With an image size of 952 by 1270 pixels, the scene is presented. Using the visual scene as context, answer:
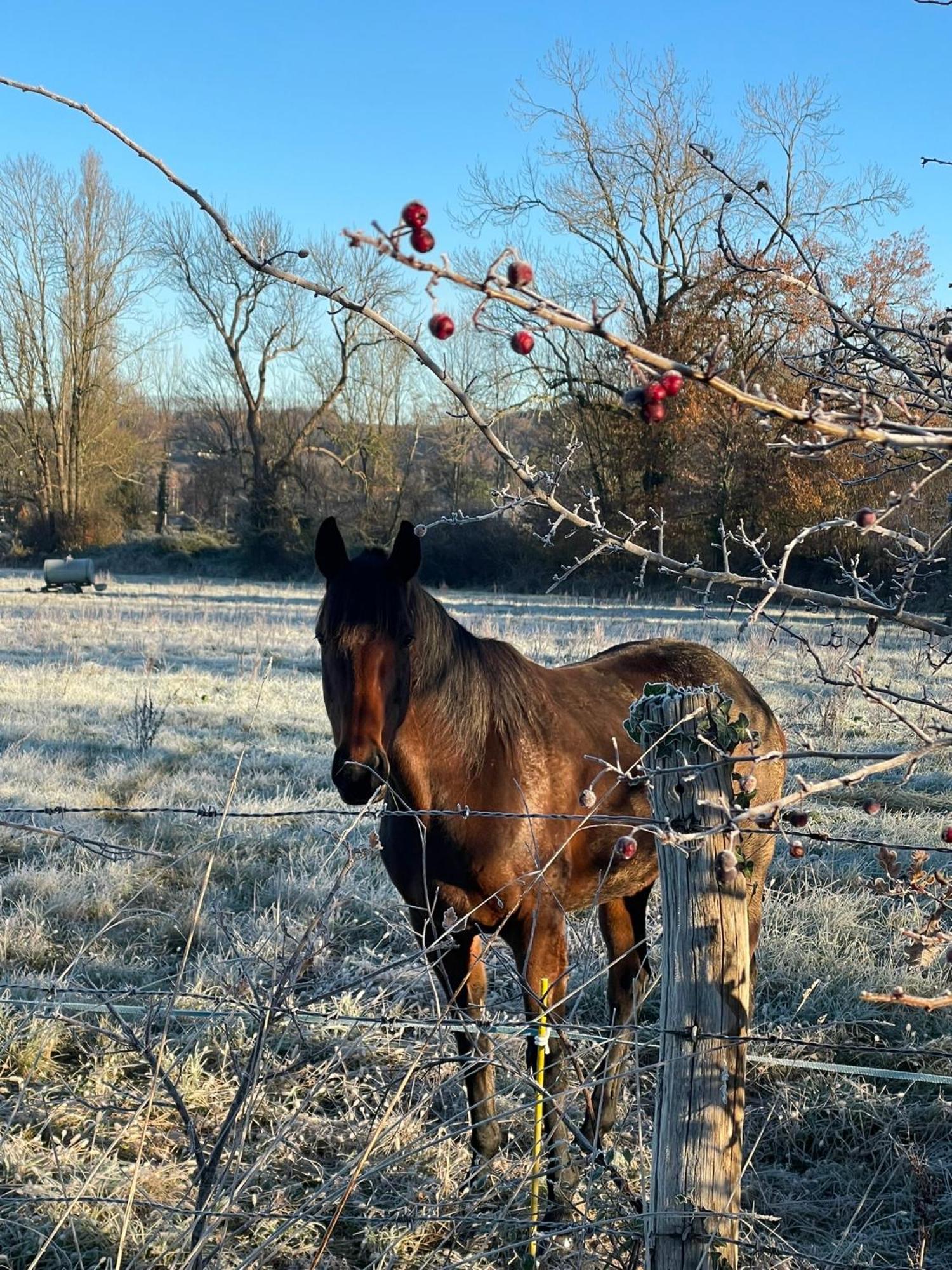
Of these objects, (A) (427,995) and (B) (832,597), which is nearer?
(B) (832,597)

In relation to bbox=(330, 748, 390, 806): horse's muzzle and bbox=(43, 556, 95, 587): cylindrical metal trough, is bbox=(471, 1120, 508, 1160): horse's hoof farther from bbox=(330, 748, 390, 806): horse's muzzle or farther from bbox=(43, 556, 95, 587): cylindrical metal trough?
bbox=(43, 556, 95, 587): cylindrical metal trough

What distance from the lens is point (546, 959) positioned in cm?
303

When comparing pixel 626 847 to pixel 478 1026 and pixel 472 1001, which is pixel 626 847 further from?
pixel 472 1001

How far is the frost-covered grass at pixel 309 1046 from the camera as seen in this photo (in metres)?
2.16

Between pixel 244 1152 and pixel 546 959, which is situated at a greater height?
pixel 546 959

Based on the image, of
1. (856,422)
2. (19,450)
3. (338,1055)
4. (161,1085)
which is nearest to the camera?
(856,422)

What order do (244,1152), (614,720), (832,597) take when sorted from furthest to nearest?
(614,720), (244,1152), (832,597)

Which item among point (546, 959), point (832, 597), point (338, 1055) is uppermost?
point (832, 597)

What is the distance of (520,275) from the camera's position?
0.77 metres

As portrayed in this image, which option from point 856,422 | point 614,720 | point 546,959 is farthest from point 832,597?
point 614,720

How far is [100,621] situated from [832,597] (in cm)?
1591

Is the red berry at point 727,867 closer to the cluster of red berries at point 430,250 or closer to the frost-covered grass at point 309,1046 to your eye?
the frost-covered grass at point 309,1046

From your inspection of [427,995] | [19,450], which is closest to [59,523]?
[19,450]

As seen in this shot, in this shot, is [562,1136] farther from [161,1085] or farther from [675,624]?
[675,624]
